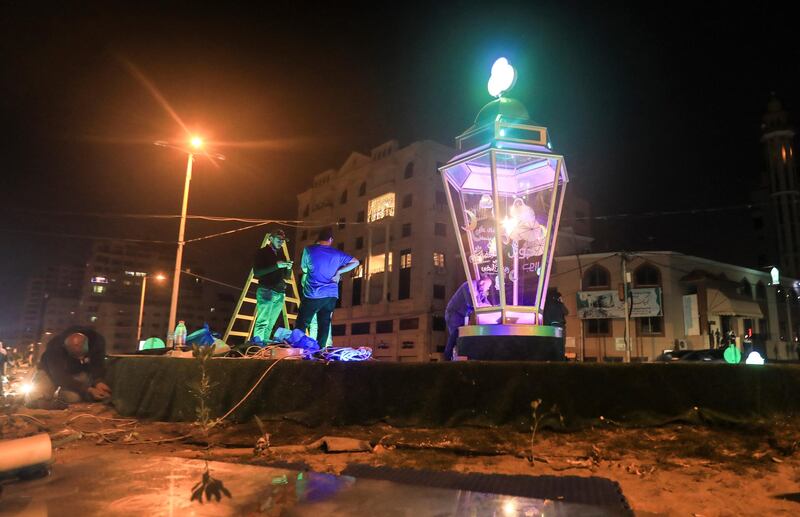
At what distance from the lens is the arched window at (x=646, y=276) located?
32.3 metres

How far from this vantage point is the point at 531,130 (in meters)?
9.89

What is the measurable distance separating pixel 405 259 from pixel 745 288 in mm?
24498

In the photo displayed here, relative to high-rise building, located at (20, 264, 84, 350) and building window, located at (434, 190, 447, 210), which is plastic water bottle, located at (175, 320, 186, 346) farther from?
high-rise building, located at (20, 264, 84, 350)

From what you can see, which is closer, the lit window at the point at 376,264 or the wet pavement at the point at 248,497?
the wet pavement at the point at 248,497

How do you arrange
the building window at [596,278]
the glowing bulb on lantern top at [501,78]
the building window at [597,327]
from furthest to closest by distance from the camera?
the building window at [596,278] → the building window at [597,327] → the glowing bulb on lantern top at [501,78]

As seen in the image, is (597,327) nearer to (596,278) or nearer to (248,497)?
(596,278)

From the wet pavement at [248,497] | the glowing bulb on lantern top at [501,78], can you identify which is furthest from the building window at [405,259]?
the wet pavement at [248,497]

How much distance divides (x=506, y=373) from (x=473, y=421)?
0.75 metres

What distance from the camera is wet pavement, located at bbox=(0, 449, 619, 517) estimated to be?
411 centimetres

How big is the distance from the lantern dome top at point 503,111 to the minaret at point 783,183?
43822 mm

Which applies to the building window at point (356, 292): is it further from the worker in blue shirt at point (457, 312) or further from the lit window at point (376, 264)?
the worker in blue shirt at point (457, 312)

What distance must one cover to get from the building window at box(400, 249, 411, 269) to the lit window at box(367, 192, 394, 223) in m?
3.80

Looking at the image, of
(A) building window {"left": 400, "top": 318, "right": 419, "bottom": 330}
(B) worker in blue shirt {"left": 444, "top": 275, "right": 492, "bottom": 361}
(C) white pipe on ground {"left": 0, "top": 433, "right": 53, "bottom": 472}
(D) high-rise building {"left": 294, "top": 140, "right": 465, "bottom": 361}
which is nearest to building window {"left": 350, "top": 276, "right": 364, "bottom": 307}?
(D) high-rise building {"left": 294, "top": 140, "right": 465, "bottom": 361}

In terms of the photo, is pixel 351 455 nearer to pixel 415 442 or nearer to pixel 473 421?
pixel 415 442
